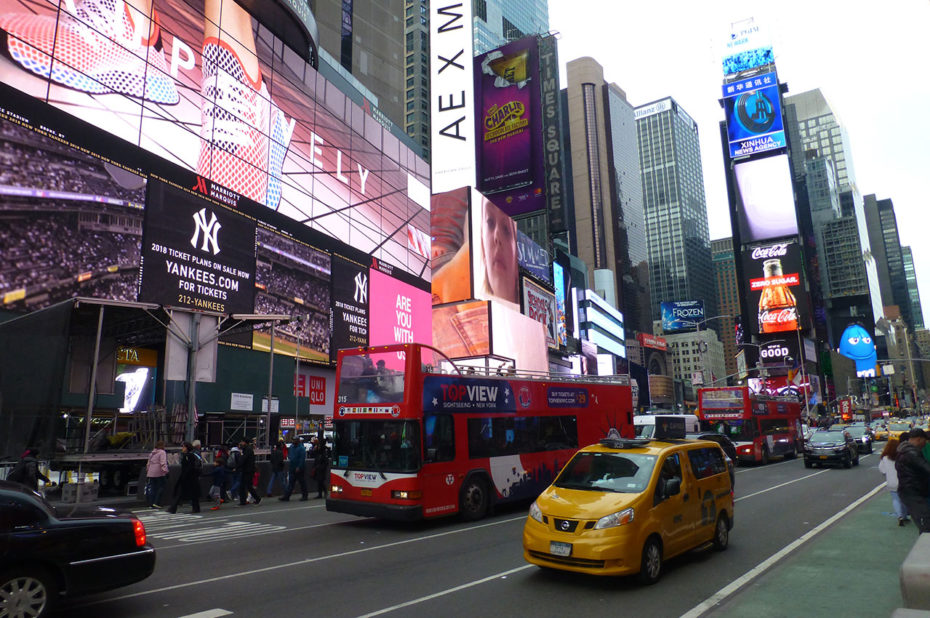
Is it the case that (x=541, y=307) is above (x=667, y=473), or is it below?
above

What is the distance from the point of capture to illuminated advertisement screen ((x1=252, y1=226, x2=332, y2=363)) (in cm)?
2961

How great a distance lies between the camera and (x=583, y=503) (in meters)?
7.82

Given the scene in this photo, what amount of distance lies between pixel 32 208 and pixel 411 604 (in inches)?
793

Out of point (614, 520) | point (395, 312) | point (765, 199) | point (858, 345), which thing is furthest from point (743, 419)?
point (858, 345)

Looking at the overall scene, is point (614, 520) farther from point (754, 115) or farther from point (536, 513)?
point (754, 115)

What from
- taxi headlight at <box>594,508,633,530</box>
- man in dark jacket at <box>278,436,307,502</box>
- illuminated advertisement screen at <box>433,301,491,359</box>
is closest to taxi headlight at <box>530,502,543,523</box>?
taxi headlight at <box>594,508,633,530</box>

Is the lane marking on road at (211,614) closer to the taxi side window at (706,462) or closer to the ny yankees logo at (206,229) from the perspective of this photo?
the taxi side window at (706,462)

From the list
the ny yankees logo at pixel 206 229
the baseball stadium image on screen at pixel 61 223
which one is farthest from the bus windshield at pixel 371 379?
the ny yankees logo at pixel 206 229

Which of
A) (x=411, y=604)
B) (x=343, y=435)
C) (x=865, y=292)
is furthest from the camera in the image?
(x=865, y=292)

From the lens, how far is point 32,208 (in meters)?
20.2

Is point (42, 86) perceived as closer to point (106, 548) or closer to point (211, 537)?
point (211, 537)

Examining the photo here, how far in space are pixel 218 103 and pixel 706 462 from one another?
26775 mm

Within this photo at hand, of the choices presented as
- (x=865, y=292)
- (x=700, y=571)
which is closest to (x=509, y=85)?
(x=700, y=571)

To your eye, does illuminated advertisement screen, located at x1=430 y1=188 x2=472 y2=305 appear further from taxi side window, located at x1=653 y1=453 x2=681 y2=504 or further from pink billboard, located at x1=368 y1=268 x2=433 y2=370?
taxi side window, located at x1=653 y1=453 x2=681 y2=504
